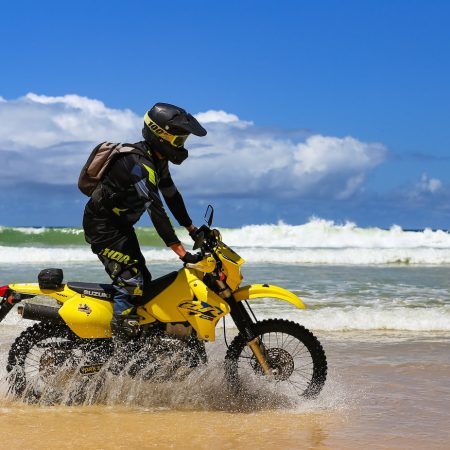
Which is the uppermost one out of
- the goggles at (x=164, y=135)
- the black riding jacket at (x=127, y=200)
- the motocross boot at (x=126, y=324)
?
the goggles at (x=164, y=135)

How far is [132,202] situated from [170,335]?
3.22 ft

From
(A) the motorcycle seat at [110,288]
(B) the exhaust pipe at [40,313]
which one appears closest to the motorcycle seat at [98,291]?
(A) the motorcycle seat at [110,288]

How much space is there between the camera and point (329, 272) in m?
17.5

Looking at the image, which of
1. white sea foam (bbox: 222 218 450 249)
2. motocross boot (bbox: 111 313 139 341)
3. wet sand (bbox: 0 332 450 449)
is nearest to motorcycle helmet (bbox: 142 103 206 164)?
motocross boot (bbox: 111 313 139 341)

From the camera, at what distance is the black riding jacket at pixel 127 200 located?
4.76 meters

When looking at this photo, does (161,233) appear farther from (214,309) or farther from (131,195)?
(214,309)

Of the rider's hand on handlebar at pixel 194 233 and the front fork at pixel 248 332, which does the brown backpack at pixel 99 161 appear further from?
the front fork at pixel 248 332

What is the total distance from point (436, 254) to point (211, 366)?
21.9 metres

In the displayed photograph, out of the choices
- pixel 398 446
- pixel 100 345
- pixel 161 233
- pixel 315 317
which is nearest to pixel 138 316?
pixel 100 345

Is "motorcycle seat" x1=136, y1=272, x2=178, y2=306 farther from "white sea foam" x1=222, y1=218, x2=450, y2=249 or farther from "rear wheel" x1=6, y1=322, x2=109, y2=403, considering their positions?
"white sea foam" x1=222, y1=218, x2=450, y2=249

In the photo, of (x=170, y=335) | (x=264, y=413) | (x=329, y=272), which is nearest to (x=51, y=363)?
(x=170, y=335)

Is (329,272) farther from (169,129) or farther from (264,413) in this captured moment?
(169,129)

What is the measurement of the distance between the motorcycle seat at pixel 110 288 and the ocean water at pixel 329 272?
4.39 m

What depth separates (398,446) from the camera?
430 centimetres
